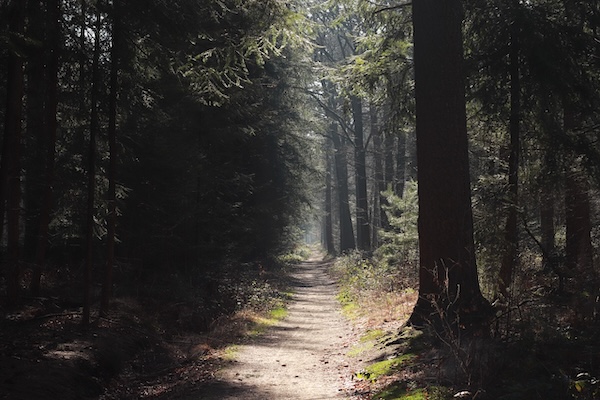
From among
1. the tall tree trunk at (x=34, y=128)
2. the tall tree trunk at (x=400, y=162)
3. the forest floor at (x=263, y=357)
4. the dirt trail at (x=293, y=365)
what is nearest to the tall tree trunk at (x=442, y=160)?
the forest floor at (x=263, y=357)

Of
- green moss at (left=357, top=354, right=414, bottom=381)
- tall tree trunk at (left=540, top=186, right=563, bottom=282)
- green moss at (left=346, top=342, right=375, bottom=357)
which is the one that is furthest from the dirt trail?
tall tree trunk at (left=540, top=186, right=563, bottom=282)

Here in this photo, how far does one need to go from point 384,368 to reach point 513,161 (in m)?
4.64

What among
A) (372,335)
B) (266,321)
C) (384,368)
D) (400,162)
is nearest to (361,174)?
(400,162)

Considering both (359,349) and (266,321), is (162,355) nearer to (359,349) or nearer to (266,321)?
(359,349)

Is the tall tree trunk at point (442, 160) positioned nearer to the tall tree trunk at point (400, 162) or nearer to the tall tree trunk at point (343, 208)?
the tall tree trunk at point (400, 162)

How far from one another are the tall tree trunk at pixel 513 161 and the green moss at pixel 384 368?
2453mm

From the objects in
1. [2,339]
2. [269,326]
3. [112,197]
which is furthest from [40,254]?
[269,326]

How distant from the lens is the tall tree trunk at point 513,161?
914 cm

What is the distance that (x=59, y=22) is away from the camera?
914 centimetres

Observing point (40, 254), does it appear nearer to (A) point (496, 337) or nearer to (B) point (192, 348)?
(B) point (192, 348)

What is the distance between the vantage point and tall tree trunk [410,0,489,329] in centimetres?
805

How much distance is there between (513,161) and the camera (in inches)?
376

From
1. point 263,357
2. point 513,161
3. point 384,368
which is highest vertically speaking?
point 513,161

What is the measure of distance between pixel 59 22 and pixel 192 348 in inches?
263
